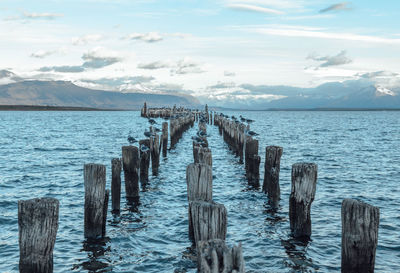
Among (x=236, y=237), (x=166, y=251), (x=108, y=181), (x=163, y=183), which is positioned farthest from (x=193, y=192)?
(x=108, y=181)

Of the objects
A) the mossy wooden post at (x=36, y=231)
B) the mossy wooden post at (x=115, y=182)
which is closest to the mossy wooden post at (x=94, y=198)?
the mossy wooden post at (x=115, y=182)

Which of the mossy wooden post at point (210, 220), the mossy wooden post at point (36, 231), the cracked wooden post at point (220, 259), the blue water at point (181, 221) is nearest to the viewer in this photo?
the cracked wooden post at point (220, 259)

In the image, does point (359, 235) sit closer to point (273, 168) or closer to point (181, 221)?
point (181, 221)

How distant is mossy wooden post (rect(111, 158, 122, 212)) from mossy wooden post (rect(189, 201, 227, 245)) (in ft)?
20.0

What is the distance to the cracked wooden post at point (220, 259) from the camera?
439cm

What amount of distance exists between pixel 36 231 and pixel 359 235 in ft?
16.9

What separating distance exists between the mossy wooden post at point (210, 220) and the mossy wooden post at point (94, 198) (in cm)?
386

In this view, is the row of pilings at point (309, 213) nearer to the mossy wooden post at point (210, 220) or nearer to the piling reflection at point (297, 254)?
the piling reflection at point (297, 254)

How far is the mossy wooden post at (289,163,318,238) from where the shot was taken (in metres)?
9.52

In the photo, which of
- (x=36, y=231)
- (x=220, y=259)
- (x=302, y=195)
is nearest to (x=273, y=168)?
(x=302, y=195)

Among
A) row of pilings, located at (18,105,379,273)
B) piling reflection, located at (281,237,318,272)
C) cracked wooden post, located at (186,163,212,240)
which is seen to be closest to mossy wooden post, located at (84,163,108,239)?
row of pilings, located at (18,105,379,273)

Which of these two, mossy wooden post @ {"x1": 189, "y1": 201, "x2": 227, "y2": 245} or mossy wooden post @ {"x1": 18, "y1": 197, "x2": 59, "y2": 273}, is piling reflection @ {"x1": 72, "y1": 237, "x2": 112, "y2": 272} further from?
mossy wooden post @ {"x1": 189, "y1": 201, "x2": 227, "y2": 245}

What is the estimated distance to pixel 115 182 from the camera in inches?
→ 477

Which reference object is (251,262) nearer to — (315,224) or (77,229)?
(315,224)
